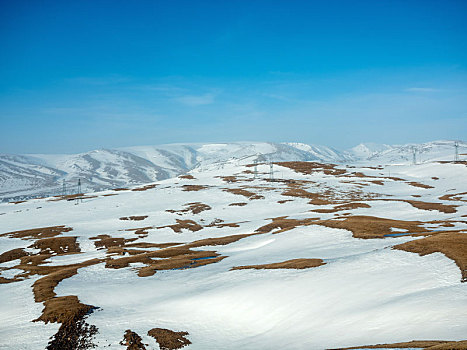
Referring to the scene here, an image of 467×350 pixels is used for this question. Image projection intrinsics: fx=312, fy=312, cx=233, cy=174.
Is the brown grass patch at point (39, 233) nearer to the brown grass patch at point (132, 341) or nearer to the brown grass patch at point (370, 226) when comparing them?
the brown grass patch at point (370, 226)

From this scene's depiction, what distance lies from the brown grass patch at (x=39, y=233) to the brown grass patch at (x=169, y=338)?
7209 centimetres

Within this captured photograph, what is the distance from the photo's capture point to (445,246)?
1394 inches

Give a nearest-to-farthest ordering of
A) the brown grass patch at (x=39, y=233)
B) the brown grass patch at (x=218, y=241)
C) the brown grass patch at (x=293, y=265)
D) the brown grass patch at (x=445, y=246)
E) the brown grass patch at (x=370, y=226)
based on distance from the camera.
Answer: the brown grass patch at (x=445, y=246) < the brown grass patch at (x=293, y=265) < the brown grass patch at (x=370, y=226) < the brown grass patch at (x=218, y=241) < the brown grass patch at (x=39, y=233)

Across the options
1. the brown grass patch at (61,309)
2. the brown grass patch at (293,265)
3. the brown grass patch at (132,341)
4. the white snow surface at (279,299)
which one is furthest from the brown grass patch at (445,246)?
the brown grass patch at (61,309)

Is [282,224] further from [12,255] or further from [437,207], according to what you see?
[12,255]

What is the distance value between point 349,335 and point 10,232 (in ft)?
337

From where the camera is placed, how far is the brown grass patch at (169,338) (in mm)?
23516

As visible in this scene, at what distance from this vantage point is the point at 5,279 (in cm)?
4619

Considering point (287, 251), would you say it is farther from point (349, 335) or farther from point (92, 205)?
point (92, 205)

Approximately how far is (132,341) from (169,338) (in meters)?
2.78

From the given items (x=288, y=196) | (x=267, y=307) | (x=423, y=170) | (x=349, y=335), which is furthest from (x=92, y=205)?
(x=423, y=170)

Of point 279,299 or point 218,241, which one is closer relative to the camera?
point 279,299

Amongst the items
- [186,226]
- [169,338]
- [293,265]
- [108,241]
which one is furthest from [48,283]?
[186,226]

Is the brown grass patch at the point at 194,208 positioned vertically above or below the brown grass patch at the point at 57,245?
above
